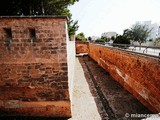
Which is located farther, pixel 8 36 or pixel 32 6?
pixel 32 6

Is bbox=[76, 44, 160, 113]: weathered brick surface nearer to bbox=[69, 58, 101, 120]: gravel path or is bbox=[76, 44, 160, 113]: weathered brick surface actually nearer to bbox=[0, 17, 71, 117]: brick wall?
bbox=[69, 58, 101, 120]: gravel path

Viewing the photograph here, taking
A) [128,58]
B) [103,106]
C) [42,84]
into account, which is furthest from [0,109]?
[128,58]

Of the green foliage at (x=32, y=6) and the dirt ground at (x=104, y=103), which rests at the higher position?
the green foliage at (x=32, y=6)

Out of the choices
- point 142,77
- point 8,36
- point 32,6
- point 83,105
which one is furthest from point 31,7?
point 142,77

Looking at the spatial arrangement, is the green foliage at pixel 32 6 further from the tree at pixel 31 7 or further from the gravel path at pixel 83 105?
the gravel path at pixel 83 105

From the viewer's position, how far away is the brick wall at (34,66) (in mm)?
4477

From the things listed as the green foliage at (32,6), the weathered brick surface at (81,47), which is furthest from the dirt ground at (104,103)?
the weathered brick surface at (81,47)

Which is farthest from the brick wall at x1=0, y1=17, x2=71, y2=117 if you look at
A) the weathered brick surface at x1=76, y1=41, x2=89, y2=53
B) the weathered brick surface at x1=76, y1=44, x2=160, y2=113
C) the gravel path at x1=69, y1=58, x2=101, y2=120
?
the weathered brick surface at x1=76, y1=41, x2=89, y2=53

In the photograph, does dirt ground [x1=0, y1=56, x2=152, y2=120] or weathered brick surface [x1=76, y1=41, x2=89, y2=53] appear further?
weathered brick surface [x1=76, y1=41, x2=89, y2=53]

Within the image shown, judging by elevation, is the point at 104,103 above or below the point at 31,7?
below

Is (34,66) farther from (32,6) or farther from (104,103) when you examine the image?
(32,6)

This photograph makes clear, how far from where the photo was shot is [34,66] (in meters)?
4.65

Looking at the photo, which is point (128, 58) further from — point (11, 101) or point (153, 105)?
point (11, 101)

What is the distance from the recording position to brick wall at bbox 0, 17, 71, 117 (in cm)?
448
